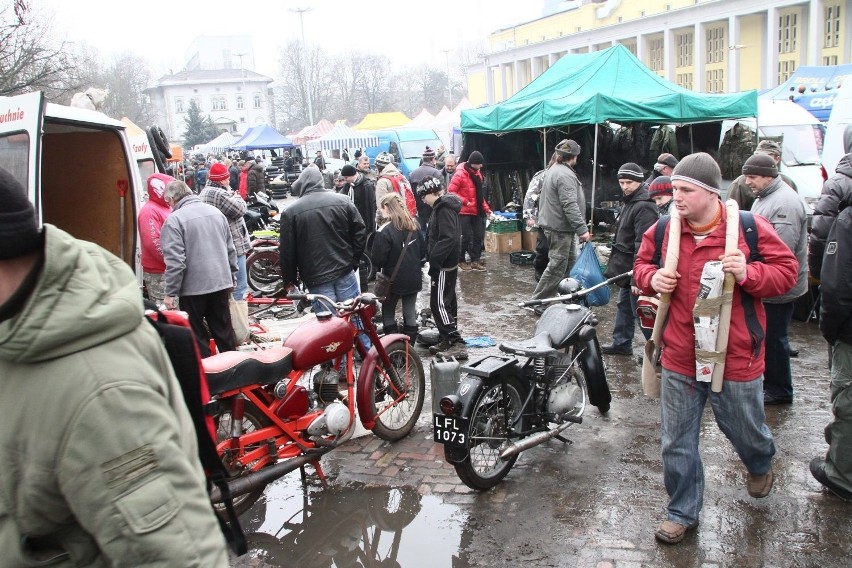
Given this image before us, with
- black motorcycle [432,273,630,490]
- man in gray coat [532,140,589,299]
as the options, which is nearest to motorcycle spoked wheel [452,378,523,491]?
black motorcycle [432,273,630,490]

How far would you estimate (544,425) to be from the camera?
4.92 meters

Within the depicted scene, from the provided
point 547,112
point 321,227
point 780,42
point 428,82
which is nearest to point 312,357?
point 321,227

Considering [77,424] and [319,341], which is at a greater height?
[77,424]

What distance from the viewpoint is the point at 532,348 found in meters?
4.78

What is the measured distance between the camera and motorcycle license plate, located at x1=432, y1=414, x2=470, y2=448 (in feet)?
14.0

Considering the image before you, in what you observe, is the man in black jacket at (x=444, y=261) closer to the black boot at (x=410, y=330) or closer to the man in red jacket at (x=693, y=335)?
the black boot at (x=410, y=330)

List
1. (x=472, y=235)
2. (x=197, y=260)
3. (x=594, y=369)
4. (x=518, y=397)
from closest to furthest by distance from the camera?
(x=518, y=397) → (x=594, y=369) → (x=197, y=260) → (x=472, y=235)

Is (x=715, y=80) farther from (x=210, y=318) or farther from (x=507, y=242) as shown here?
(x=210, y=318)

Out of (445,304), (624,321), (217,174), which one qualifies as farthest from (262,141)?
(624,321)

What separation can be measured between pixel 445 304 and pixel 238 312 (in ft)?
7.34

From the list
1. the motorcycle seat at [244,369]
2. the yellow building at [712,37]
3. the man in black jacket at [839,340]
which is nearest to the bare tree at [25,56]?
the motorcycle seat at [244,369]

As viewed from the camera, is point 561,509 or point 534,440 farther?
point 534,440

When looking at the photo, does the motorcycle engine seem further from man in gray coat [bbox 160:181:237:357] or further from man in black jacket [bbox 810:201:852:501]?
man in black jacket [bbox 810:201:852:501]

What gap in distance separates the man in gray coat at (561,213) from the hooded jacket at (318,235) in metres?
3.01
